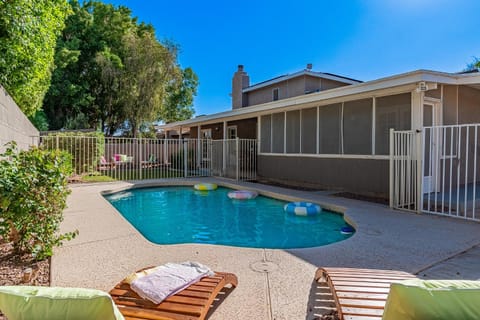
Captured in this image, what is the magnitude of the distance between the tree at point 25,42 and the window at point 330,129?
8.02m

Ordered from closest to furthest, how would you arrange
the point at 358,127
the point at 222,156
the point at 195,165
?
the point at 358,127, the point at 222,156, the point at 195,165

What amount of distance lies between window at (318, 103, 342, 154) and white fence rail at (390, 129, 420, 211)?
8.04ft

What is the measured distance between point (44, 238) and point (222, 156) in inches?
401

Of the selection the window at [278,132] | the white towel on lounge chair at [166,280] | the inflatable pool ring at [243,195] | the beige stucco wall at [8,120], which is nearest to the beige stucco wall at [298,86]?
the window at [278,132]

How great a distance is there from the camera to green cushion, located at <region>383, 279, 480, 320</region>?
4.17 feet

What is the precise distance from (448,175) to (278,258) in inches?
270

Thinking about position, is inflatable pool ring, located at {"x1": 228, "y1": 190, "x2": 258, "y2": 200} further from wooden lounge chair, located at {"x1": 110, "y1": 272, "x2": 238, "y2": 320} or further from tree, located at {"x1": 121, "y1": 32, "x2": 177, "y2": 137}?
tree, located at {"x1": 121, "y1": 32, "x2": 177, "y2": 137}

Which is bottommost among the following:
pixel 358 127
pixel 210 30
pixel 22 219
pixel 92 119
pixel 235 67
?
pixel 22 219

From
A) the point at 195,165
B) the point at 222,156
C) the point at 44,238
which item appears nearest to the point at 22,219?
the point at 44,238

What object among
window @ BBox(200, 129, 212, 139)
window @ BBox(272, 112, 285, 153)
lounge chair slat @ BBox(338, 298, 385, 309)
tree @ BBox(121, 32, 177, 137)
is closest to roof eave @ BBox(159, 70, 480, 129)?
window @ BBox(272, 112, 285, 153)

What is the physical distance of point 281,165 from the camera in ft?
37.9

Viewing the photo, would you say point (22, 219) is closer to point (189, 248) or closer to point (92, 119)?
point (189, 248)

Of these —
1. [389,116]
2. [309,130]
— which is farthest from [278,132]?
[389,116]

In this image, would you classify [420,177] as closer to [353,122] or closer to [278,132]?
[353,122]
